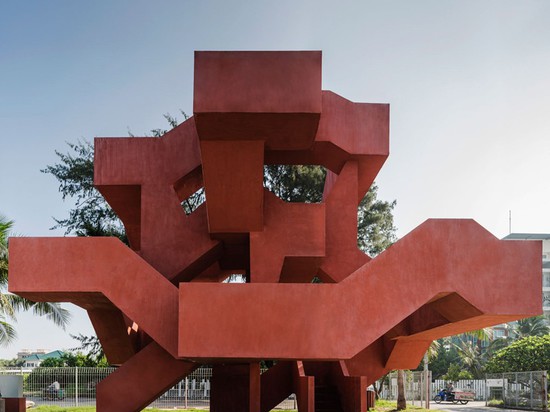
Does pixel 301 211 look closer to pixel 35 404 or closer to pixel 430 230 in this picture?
pixel 430 230

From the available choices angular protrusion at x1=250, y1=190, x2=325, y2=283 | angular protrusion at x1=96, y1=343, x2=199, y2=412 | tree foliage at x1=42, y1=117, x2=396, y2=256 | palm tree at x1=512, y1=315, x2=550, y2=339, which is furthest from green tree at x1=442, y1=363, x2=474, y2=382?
angular protrusion at x1=96, y1=343, x2=199, y2=412

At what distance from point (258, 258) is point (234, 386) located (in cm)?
411

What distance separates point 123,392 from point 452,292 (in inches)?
255

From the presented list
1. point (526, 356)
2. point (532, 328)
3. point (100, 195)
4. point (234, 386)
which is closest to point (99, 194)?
point (100, 195)

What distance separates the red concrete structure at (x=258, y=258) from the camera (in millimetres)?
10133

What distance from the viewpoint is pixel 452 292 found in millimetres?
11008

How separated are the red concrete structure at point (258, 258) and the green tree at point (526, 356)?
994 inches

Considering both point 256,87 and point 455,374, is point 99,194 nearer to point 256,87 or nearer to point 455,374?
point 256,87

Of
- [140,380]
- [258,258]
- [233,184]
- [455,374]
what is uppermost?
[233,184]

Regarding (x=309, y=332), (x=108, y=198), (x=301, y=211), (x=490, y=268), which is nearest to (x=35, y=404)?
(x=108, y=198)

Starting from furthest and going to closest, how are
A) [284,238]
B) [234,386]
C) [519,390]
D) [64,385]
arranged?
[519,390]
[64,385]
[234,386]
[284,238]

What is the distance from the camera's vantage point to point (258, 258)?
13.0 metres

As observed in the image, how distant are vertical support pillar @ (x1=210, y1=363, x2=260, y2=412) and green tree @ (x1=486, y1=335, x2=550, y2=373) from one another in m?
26.3

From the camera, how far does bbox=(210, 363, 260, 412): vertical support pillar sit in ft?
48.3
